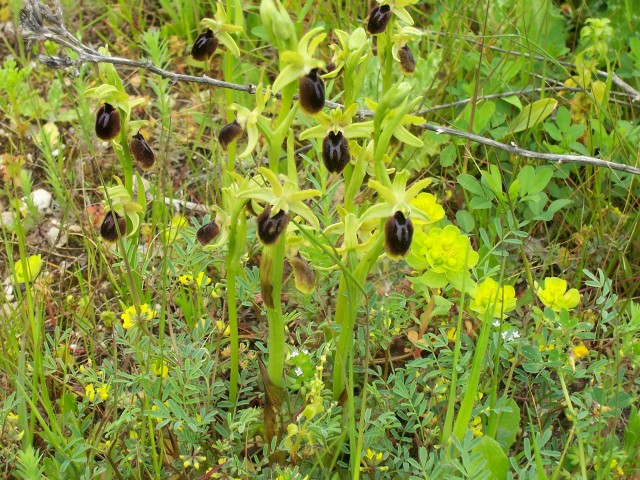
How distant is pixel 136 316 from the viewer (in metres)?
2.16

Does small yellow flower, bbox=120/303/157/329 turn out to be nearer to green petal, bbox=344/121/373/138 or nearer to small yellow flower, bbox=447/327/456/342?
green petal, bbox=344/121/373/138

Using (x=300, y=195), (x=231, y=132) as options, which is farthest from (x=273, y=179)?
(x=231, y=132)

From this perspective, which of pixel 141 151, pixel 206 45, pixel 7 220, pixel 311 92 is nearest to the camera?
pixel 311 92

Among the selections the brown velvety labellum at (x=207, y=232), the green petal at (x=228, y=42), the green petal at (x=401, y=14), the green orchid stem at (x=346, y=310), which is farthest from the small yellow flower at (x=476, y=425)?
the green petal at (x=228, y=42)

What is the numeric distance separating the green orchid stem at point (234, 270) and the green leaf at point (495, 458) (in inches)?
28.0

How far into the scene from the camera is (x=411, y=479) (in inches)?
73.0

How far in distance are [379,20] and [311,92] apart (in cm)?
93

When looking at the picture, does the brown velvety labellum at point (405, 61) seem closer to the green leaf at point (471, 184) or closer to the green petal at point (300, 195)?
the green leaf at point (471, 184)

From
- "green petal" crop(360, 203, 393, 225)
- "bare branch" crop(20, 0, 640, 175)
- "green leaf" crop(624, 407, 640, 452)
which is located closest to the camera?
"green petal" crop(360, 203, 393, 225)

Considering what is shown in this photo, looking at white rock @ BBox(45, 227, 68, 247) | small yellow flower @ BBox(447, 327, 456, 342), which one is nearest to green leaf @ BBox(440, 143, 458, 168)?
small yellow flower @ BBox(447, 327, 456, 342)

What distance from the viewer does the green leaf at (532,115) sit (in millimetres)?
3154

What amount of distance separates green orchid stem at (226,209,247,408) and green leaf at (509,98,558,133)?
1.57 m

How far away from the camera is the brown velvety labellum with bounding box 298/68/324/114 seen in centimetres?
177

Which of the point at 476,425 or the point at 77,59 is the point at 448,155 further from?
the point at 77,59
